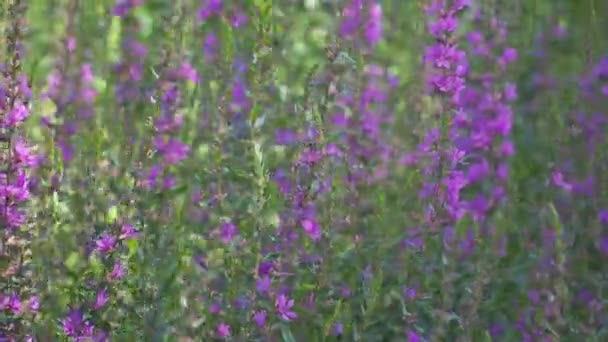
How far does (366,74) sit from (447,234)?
21.0 inches

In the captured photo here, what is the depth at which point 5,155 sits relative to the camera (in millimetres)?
2930

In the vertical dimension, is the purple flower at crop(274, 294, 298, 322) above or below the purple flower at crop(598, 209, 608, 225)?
below

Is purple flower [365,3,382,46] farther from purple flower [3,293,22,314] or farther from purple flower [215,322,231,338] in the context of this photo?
purple flower [3,293,22,314]

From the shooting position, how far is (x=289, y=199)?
10.4 ft

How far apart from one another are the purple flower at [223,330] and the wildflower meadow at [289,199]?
0.01 meters

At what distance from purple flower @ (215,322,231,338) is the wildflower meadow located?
0.01 m

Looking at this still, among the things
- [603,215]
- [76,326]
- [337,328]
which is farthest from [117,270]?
[603,215]

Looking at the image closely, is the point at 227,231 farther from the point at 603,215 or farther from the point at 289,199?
the point at 603,215

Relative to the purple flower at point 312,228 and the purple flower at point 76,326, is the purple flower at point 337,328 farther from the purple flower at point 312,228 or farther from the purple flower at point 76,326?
the purple flower at point 76,326

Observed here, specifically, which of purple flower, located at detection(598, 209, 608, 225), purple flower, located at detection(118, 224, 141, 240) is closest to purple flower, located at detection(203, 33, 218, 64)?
purple flower, located at detection(118, 224, 141, 240)

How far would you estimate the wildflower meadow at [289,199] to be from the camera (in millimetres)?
2898

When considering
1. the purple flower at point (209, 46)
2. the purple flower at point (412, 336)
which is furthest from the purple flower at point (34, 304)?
the purple flower at point (209, 46)

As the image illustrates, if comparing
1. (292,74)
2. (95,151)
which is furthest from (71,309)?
(292,74)

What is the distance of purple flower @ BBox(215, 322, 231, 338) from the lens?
9.87 feet
